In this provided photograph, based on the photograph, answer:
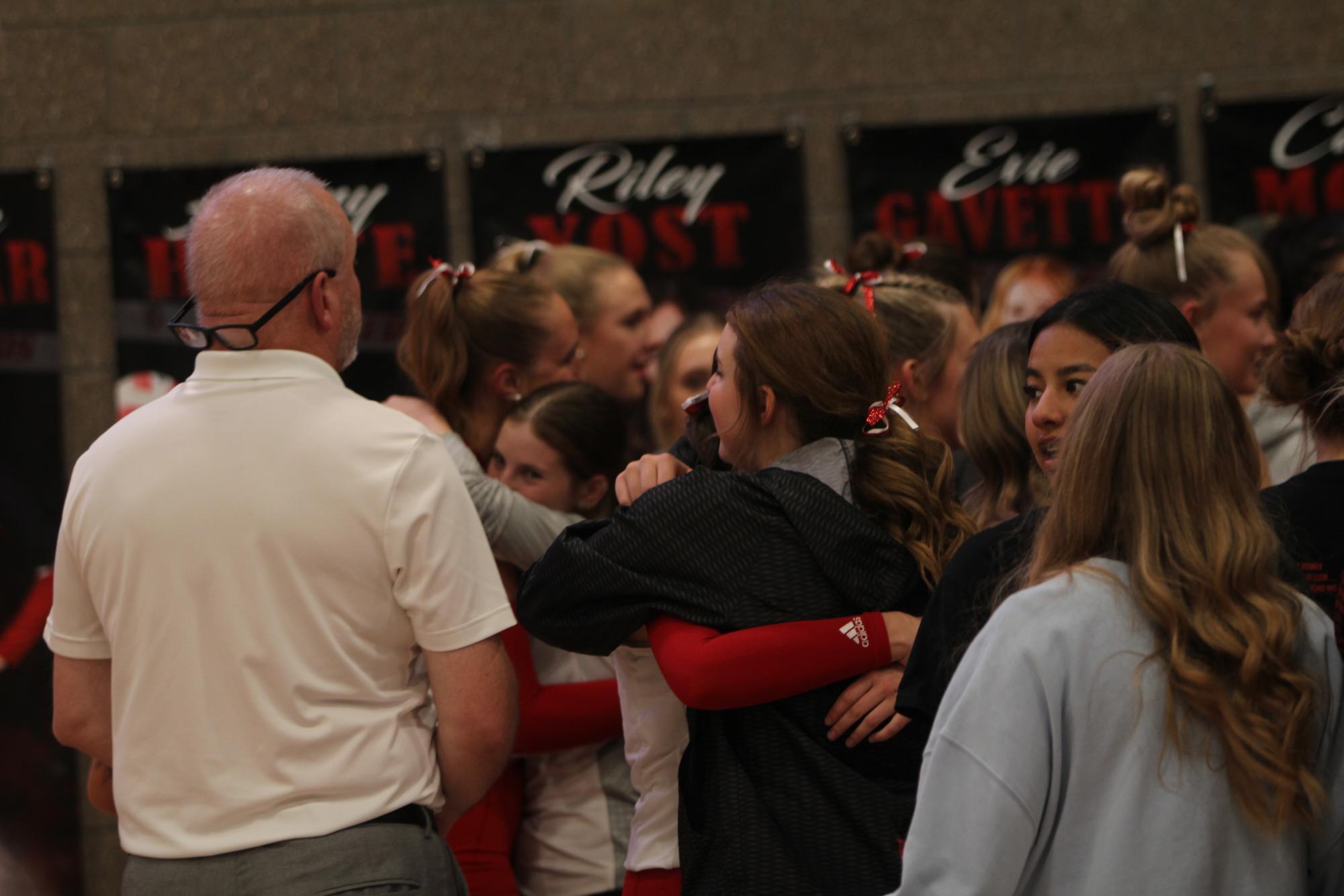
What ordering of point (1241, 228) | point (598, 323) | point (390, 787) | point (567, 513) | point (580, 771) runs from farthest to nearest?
1. point (1241, 228)
2. point (598, 323)
3. point (567, 513)
4. point (580, 771)
5. point (390, 787)

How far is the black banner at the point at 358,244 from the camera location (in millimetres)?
4148

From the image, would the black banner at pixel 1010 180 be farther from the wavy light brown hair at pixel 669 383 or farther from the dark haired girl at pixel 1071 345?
the dark haired girl at pixel 1071 345

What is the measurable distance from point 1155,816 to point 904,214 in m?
3.13

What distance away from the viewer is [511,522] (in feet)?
7.36

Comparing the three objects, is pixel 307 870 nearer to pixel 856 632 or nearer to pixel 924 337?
pixel 856 632

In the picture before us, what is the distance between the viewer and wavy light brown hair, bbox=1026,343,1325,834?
1.26 metres

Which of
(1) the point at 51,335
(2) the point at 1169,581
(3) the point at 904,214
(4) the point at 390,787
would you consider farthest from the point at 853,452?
(1) the point at 51,335

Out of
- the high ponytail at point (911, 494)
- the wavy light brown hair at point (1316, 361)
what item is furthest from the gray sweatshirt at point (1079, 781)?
the wavy light brown hair at point (1316, 361)

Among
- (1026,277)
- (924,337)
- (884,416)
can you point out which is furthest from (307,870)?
(1026,277)

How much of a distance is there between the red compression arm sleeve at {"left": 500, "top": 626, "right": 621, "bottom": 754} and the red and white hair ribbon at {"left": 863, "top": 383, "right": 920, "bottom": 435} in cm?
63

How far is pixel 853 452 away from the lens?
1809mm

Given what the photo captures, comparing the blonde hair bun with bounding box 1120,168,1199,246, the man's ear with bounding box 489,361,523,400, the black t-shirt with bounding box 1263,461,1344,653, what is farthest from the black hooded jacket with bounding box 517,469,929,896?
the blonde hair bun with bounding box 1120,168,1199,246

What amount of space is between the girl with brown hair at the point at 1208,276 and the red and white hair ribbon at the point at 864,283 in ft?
1.75

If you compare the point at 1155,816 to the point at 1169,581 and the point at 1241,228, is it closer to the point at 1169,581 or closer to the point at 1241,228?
the point at 1169,581
